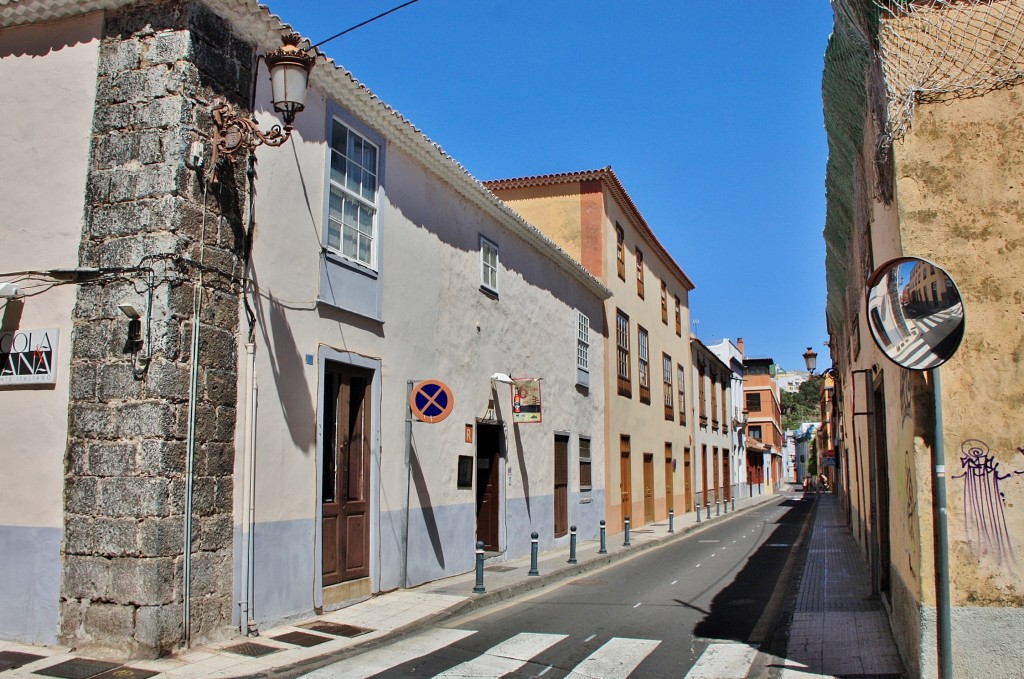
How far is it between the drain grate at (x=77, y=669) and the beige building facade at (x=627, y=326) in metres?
15.8

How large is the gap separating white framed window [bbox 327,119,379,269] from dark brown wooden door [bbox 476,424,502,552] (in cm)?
486

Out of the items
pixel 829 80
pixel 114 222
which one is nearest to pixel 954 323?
pixel 829 80

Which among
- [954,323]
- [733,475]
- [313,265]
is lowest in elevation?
[733,475]

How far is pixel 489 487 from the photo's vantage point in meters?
15.0

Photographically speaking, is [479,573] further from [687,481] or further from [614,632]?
[687,481]

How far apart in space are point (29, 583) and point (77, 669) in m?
1.34

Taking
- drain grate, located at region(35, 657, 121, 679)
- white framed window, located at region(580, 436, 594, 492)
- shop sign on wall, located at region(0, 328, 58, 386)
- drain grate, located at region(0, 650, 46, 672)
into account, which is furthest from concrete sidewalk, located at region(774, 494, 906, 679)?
shop sign on wall, located at region(0, 328, 58, 386)

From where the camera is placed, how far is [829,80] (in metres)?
8.27

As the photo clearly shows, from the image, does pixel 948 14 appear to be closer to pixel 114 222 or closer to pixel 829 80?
pixel 829 80

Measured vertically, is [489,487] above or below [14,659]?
above

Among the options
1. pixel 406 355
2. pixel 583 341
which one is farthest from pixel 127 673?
pixel 583 341

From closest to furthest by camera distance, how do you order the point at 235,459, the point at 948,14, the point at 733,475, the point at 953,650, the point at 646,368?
the point at 953,650, the point at 948,14, the point at 235,459, the point at 646,368, the point at 733,475

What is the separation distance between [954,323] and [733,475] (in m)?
42.5

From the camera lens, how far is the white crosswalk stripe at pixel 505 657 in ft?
23.4
